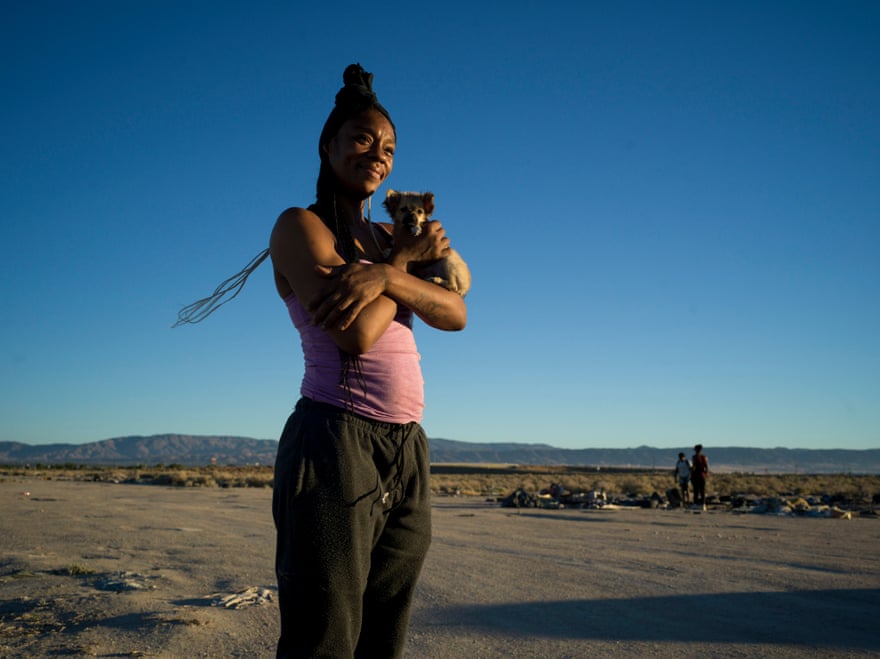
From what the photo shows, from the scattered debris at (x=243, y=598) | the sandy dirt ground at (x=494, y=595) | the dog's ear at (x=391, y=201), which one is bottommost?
the sandy dirt ground at (x=494, y=595)

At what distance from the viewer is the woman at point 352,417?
6.62ft

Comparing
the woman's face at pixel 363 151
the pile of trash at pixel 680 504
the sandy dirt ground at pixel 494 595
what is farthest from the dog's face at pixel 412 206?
the pile of trash at pixel 680 504

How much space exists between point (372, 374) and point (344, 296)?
12.2 inches

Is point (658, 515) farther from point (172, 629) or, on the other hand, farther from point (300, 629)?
point (300, 629)

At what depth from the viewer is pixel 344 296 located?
2.02 metres

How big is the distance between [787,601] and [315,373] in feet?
17.4

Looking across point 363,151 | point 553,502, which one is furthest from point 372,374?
point 553,502

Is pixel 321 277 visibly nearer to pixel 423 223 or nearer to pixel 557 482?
pixel 423 223

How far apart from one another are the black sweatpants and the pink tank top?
0.04 metres

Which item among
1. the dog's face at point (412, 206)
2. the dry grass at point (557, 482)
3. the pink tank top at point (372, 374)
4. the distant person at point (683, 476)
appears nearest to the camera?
the pink tank top at point (372, 374)

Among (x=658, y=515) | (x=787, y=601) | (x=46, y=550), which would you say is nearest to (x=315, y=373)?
(x=787, y=601)

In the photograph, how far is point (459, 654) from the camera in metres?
4.34

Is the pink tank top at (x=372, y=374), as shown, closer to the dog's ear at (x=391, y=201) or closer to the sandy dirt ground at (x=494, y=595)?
the dog's ear at (x=391, y=201)

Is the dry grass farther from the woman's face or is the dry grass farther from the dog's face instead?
the woman's face
